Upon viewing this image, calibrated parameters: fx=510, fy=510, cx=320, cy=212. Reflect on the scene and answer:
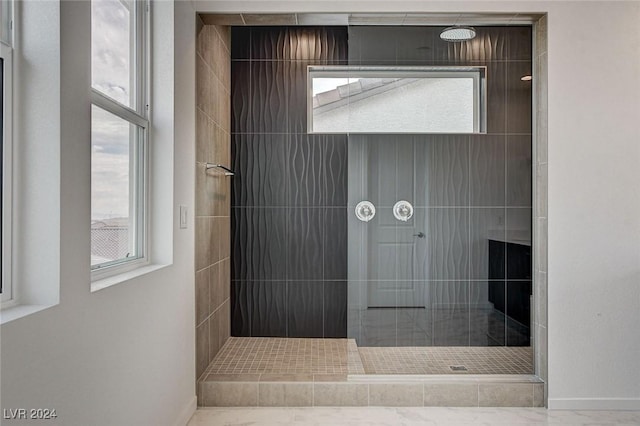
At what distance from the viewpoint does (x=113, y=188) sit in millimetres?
1987

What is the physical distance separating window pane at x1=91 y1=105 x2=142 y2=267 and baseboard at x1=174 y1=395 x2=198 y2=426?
870mm

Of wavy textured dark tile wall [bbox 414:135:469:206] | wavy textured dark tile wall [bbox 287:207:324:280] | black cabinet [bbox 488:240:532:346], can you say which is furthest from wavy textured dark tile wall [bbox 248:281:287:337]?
black cabinet [bbox 488:240:532:346]

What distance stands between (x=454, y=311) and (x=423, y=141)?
1.01 metres

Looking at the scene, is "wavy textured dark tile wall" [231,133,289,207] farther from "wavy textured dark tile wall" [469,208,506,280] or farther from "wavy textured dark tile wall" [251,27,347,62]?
"wavy textured dark tile wall" [469,208,506,280]

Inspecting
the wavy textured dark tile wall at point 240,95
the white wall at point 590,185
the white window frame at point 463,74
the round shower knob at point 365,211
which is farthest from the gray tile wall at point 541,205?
the wavy textured dark tile wall at point 240,95

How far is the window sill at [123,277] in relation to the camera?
170 centimetres

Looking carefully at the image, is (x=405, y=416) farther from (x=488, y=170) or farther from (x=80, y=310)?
(x=80, y=310)

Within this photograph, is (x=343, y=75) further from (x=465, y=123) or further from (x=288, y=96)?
(x=465, y=123)

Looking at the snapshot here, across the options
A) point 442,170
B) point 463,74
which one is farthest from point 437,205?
point 463,74

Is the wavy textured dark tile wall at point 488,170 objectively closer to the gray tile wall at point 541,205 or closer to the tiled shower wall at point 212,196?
the gray tile wall at point 541,205

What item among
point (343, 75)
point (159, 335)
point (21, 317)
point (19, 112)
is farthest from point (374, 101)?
point (21, 317)

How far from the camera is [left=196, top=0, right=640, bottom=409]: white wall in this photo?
9.25ft

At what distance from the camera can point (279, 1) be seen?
2.82m

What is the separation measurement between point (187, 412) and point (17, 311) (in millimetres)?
1551
